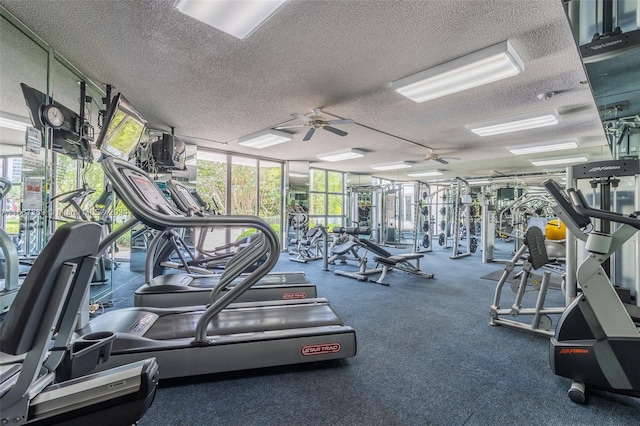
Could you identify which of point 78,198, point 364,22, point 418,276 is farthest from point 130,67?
point 418,276

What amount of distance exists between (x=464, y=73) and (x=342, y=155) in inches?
185

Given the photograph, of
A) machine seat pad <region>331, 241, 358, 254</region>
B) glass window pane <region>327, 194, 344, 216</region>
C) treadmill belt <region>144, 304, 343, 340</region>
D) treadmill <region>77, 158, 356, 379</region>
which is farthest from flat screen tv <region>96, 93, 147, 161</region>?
glass window pane <region>327, 194, 344, 216</region>

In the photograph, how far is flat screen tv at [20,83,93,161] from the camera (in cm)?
266

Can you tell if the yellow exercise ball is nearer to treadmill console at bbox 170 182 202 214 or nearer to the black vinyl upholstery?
treadmill console at bbox 170 182 202 214

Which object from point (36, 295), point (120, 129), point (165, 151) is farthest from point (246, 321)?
point (165, 151)

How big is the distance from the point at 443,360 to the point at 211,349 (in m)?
1.72

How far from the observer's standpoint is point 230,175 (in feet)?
24.2

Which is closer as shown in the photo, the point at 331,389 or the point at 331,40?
the point at 331,389

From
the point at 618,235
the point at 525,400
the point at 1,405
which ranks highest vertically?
the point at 618,235

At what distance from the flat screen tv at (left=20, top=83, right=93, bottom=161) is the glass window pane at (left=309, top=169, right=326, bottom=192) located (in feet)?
21.8

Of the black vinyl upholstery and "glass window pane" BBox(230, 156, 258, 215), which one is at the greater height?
"glass window pane" BBox(230, 156, 258, 215)

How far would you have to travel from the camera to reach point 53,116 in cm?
276

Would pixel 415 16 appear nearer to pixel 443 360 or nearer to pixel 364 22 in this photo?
pixel 364 22

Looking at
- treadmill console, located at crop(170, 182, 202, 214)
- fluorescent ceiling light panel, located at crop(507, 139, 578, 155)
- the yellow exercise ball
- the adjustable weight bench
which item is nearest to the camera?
treadmill console, located at crop(170, 182, 202, 214)
